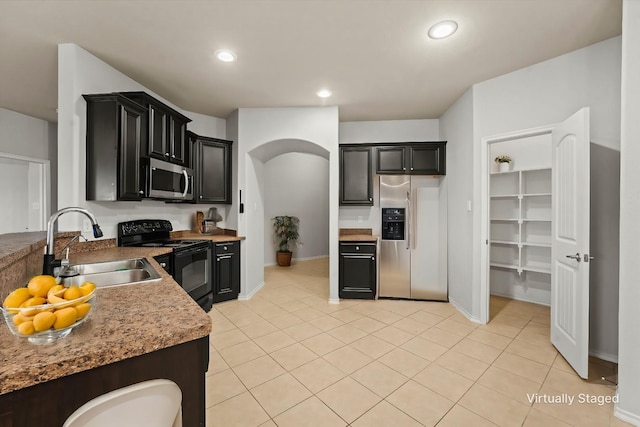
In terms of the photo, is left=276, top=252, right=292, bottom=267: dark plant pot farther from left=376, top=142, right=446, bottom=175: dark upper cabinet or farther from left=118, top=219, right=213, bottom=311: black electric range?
left=376, top=142, right=446, bottom=175: dark upper cabinet

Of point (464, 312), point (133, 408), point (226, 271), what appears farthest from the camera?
point (226, 271)

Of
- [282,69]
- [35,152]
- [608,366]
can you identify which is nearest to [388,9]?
[282,69]

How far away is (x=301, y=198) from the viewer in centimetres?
694

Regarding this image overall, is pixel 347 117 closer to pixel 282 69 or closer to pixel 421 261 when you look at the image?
pixel 282 69

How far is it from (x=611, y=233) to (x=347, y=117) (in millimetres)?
3310

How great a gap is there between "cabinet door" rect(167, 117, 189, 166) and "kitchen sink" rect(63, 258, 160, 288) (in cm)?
146

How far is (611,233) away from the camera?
7.55 ft

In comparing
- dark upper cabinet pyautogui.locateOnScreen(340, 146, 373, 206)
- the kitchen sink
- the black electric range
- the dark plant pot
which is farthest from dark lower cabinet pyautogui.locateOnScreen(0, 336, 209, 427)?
the dark plant pot

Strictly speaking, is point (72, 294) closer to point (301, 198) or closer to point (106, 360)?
point (106, 360)

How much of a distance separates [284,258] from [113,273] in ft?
14.3

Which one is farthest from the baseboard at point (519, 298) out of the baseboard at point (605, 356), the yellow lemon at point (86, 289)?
the yellow lemon at point (86, 289)

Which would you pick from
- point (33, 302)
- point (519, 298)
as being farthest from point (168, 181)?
point (519, 298)

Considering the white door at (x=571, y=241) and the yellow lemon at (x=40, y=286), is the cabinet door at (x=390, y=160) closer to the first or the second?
the white door at (x=571, y=241)

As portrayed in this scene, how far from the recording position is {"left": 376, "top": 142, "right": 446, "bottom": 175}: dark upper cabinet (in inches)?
154
